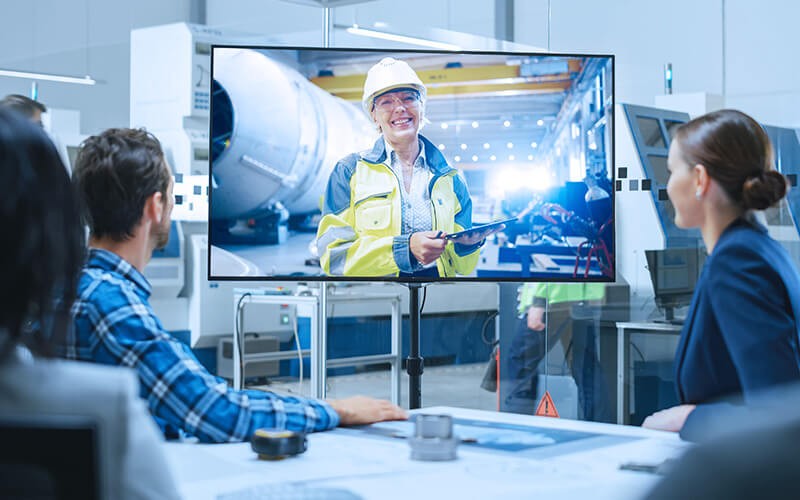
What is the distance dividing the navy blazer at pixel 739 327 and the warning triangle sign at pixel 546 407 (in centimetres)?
252

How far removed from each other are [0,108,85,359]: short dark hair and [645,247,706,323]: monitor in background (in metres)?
3.63

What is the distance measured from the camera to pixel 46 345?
0.89 metres

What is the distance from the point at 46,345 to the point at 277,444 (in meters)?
0.81

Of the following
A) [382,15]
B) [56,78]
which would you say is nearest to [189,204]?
[56,78]

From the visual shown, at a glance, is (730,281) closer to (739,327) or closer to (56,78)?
(739,327)

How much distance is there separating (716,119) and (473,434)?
2.59ft

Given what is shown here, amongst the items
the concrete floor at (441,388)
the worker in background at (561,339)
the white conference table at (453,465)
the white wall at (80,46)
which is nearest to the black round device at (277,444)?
the white conference table at (453,465)

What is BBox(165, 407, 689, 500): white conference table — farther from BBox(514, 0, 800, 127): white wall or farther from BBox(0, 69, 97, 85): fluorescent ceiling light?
BBox(0, 69, 97, 85): fluorescent ceiling light

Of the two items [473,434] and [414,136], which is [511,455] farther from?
[414,136]

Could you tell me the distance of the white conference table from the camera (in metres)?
1.43

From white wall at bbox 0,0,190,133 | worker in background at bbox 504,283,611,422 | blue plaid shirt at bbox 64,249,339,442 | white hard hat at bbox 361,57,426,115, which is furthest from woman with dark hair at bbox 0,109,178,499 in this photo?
white wall at bbox 0,0,190,133

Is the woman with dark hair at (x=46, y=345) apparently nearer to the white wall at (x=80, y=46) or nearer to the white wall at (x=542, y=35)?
the white wall at (x=542, y=35)

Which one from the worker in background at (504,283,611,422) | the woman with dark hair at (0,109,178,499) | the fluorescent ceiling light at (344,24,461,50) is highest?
the fluorescent ceiling light at (344,24,461,50)

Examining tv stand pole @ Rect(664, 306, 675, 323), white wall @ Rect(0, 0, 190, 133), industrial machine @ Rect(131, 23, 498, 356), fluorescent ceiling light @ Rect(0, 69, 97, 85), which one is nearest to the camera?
tv stand pole @ Rect(664, 306, 675, 323)
